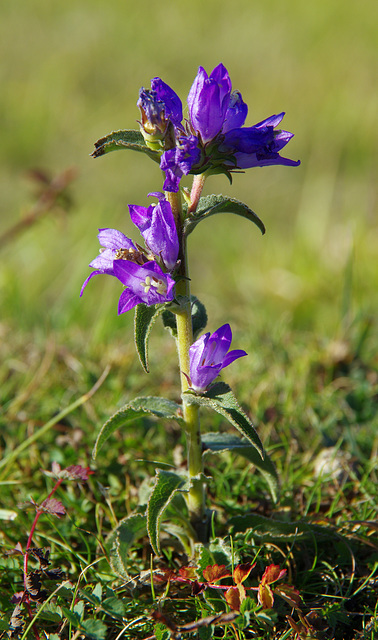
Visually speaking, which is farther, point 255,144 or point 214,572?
point 214,572

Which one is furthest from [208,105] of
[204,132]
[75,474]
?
[75,474]

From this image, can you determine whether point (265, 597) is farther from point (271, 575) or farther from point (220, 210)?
point (220, 210)

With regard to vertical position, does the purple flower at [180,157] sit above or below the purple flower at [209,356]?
above

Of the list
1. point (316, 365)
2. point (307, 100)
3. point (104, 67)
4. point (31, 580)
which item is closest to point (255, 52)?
point (307, 100)

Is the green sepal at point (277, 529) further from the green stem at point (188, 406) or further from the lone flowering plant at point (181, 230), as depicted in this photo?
the lone flowering plant at point (181, 230)

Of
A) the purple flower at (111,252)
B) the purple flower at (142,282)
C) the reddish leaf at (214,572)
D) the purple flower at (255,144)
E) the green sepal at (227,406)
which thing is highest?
the purple flower at (255,144)

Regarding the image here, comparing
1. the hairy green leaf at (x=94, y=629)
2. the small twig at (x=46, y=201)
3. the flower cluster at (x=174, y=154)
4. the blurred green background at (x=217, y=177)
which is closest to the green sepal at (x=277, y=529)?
the hairy green leaf at (x=94, y=629)

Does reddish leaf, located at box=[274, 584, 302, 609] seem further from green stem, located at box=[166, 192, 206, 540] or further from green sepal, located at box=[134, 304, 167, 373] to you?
green sepal, located at box=[134, 304, 167, 373]
